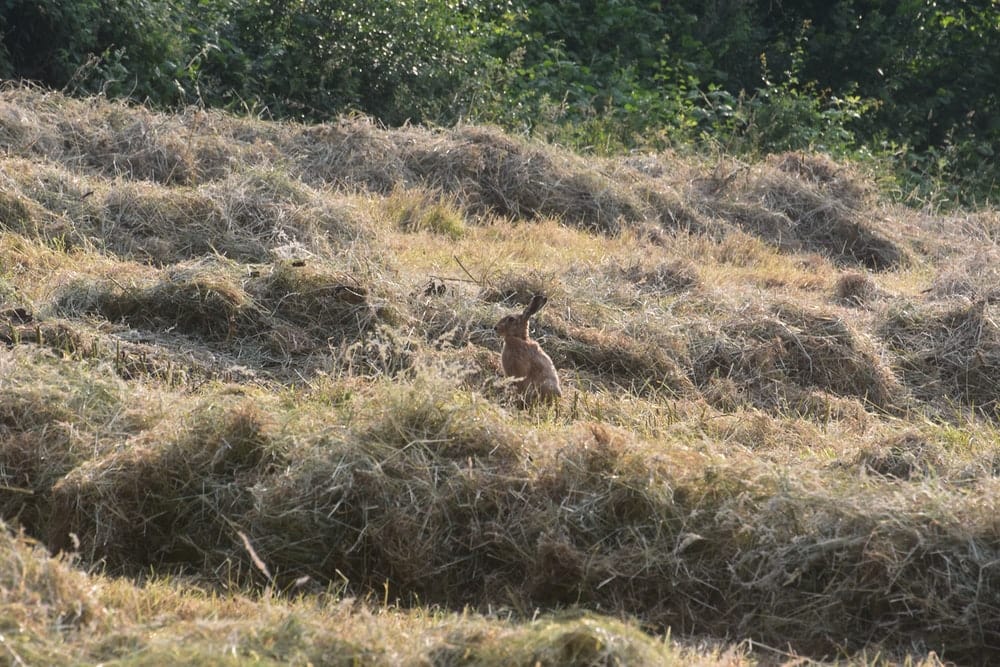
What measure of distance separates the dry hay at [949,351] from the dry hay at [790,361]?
0.21 metres

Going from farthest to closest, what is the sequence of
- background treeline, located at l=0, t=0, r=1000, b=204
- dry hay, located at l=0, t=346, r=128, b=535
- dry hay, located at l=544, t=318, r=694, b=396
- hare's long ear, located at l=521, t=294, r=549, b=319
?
1. background treeline, located at l=0, t=0, r=1000, b=204
2. dry hay, located at l=544, t=318, r=694, b=396
3. hare's long ear, located at l=521, t=294, r=549, b=319
4. dry hay, located at l=0, t=346, r=128, b=535

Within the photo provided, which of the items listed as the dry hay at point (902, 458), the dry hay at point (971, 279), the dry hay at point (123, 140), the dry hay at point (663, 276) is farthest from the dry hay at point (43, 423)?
the dry hay at point (971, 279)

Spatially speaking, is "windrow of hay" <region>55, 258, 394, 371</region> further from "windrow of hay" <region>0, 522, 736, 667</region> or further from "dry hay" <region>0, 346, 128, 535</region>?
"windrow of hay" <region>0, 522, 736, 667</region>

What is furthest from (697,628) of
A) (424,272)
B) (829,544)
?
(424,272)

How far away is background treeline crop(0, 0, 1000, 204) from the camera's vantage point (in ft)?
38.8

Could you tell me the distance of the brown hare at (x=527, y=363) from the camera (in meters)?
6.32

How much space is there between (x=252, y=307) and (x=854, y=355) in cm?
316

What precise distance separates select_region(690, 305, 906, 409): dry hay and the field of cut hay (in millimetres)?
18

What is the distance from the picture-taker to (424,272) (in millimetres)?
8297

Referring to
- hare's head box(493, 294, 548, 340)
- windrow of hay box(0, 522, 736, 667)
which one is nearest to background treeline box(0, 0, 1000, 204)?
hare's head box(493, 294, 548, 340)

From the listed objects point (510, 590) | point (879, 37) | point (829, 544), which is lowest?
point (510, 590)

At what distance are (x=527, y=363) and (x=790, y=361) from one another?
73.4 inches

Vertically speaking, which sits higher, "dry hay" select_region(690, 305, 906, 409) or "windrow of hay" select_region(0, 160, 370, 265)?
"dry hay" select_region(690, 305, 906, 409)

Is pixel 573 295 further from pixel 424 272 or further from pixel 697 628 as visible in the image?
pixel 697 628
